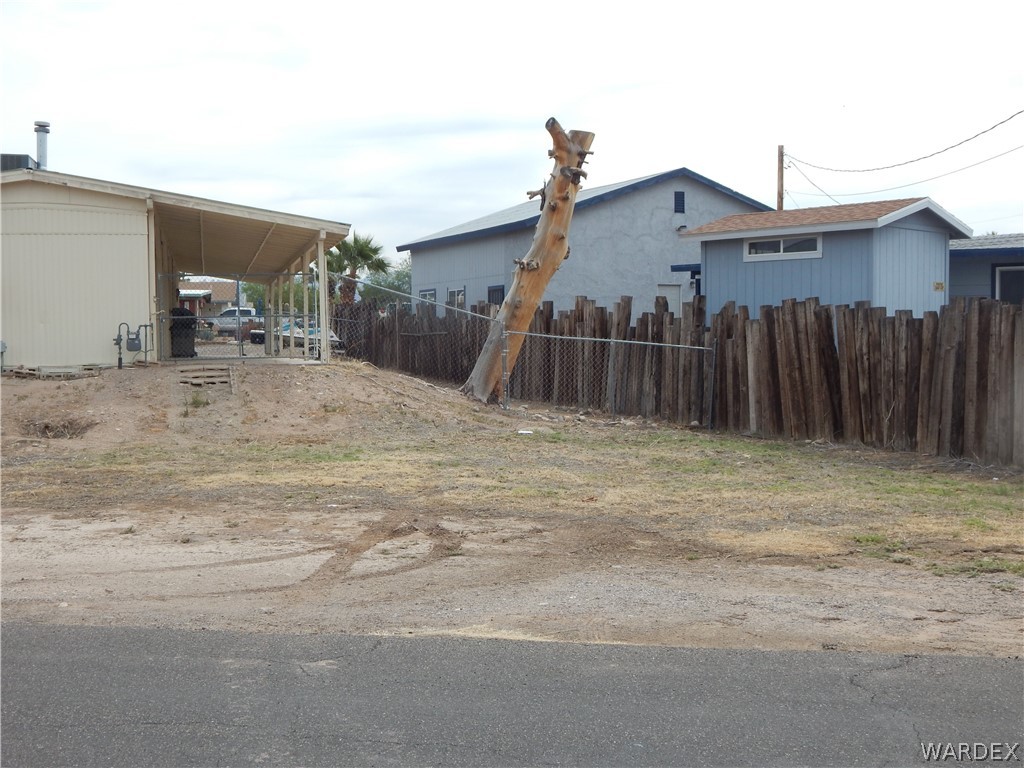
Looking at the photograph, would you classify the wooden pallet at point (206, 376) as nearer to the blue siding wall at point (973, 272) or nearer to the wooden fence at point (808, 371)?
the wooden fence at point (808, 371)

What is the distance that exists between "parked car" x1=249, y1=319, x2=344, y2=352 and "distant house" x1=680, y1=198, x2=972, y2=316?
8.78 m

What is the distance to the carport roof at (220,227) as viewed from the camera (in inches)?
677

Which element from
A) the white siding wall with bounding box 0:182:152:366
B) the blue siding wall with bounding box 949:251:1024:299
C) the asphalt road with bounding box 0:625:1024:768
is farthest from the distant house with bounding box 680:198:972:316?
the asphalt road with bounding box 0:625:1024:768

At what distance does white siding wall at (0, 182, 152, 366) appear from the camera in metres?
17.1

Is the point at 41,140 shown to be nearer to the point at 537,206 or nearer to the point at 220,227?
the point at 220,227

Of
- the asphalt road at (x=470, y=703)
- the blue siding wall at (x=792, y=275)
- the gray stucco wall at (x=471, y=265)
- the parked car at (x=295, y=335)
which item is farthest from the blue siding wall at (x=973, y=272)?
the asphalt road at (x=470, y=703)

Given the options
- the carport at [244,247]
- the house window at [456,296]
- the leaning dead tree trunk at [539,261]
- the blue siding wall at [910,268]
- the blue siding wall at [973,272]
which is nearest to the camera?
→ the carport at [244,247]

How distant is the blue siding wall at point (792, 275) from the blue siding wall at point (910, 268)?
34 cm

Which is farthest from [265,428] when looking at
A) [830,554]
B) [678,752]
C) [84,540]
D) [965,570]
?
[678,752]

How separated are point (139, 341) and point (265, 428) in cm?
390

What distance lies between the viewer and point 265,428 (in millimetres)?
15133

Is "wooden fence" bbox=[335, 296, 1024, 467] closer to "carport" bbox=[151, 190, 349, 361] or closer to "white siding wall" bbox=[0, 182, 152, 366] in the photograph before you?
"carport" bbox=[151, 190, 349, 361]

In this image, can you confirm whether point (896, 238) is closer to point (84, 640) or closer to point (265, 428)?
point (265, 428)

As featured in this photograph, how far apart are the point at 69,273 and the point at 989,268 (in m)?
19.7
